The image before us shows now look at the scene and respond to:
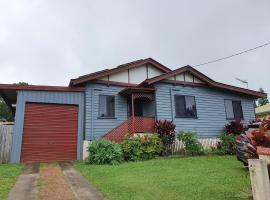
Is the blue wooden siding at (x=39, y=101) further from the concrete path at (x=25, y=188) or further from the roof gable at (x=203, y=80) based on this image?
the concrete path at (x=25, y=188)

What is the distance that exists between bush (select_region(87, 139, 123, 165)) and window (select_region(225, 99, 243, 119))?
1068 cm

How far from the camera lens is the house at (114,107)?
14.2 meters

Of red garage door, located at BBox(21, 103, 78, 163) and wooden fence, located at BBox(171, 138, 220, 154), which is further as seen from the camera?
wooden fence, located at BBox(171, 138, 220, 154)

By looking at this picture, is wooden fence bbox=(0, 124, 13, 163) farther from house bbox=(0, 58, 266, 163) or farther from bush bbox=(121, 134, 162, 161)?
bush bbox=(121, 134, 162, 161)

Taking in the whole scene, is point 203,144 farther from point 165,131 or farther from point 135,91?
point 135,91

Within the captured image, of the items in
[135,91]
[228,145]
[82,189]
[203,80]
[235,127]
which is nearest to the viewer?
[82,189]

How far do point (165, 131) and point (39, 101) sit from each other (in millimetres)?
7240

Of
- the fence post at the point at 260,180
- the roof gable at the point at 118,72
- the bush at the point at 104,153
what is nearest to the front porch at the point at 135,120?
the roof gable at the point at 118,72

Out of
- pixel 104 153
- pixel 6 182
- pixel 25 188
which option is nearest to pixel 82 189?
pixel 25 188

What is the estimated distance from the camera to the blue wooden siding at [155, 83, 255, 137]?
17.0m

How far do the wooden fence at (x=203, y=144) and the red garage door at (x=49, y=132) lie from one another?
19.5ft

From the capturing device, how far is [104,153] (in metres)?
12.2

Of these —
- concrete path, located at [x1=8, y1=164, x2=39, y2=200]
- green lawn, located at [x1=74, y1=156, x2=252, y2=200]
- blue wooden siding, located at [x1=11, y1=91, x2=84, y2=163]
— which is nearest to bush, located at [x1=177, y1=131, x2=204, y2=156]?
green lawn, located at [x1=74, y1=156, x2=252, y2=200]

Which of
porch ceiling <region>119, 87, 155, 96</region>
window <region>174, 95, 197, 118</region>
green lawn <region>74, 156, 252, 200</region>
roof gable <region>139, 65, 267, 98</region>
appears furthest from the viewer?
window <region>174, 95, 197, 118</region>
